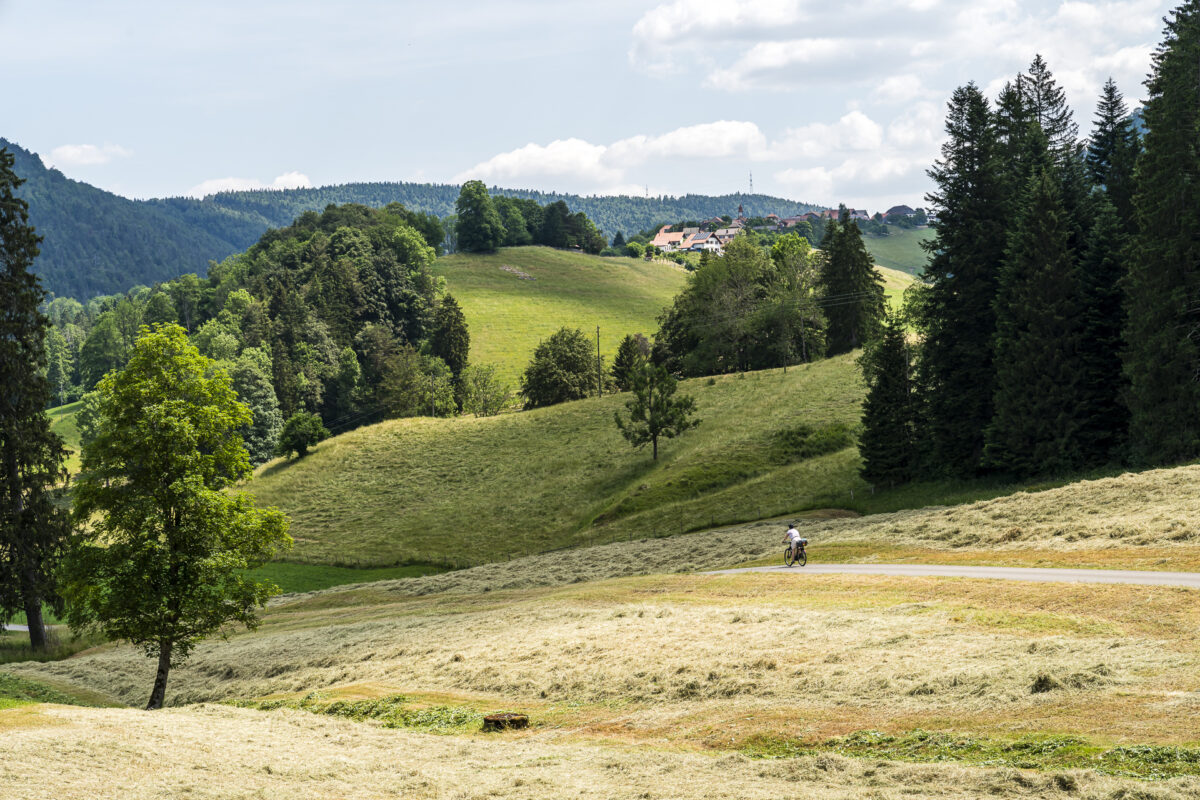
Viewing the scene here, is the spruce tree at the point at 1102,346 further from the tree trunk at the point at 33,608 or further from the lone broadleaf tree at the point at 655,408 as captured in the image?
the tree trunk at the point at 33,608

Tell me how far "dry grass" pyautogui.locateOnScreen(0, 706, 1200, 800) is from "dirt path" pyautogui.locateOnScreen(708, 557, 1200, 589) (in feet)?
47.9

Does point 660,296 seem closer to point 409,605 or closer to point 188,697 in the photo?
point 409,605

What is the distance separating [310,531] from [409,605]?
39.0m

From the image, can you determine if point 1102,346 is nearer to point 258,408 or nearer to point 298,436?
point 298,436

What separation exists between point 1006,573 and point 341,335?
12430 cm

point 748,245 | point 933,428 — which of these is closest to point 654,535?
point 933,428

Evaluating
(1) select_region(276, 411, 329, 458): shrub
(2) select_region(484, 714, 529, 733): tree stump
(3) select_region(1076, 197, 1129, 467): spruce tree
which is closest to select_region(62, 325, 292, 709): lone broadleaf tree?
(2) select_region(484, 714, 529, 733): tree stump

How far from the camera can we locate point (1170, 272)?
48.5m

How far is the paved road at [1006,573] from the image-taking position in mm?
26422

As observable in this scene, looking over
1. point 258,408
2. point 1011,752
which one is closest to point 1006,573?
point 1011,752

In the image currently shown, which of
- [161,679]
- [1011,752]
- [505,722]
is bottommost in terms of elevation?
[161,679]

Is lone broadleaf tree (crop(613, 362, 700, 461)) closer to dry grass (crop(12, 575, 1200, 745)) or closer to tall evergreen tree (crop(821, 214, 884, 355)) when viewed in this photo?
tall evergreen tree (crop(821, 214, 884, 355))

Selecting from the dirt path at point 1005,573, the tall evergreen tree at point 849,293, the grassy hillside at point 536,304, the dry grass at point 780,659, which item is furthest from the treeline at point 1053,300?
the grassy hillside at point 536,304

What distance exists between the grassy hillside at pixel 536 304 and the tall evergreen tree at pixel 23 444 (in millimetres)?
94117
